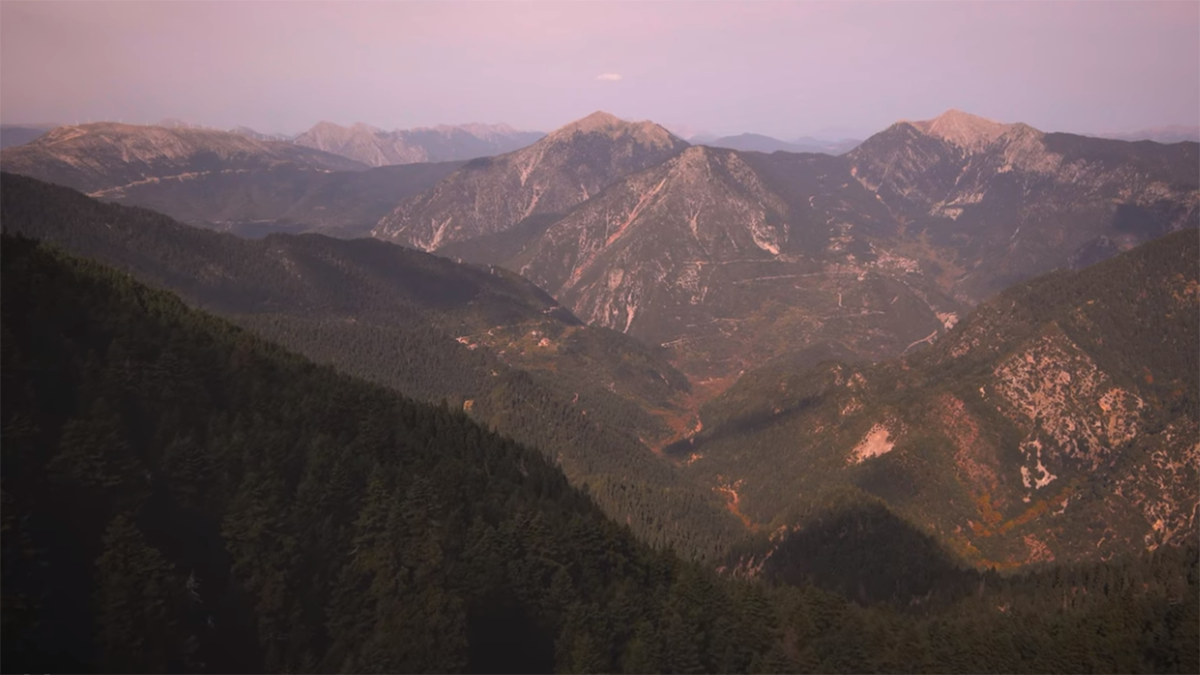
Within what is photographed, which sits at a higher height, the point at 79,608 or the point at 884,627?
the point at 79,608

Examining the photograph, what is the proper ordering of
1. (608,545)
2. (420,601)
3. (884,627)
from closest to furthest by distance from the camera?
(420,601) < (884,627) < (608,545)

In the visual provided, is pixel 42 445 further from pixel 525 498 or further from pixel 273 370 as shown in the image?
pixel 525 498

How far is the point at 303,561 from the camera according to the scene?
296 ft

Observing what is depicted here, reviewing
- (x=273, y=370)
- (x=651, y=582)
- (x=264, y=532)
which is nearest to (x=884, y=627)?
(x=651, y=582)

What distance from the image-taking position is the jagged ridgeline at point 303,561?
74.6 m

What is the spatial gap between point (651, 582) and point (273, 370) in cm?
7583

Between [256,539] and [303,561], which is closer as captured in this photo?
[256,539]

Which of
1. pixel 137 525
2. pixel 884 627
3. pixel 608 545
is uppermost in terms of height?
pixel 137 525

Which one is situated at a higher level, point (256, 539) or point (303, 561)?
point (256, 539)

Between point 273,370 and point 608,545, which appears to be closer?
point 608,545

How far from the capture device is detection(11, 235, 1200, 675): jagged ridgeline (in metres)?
74.6

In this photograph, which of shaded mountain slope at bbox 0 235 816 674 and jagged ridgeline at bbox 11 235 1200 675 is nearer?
shaded mountain slope at bbox 0 235 816 674

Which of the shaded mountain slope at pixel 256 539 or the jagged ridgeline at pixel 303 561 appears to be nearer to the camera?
the shaded mountain slope at pixel 256 539

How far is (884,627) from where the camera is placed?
10219 centimetres
